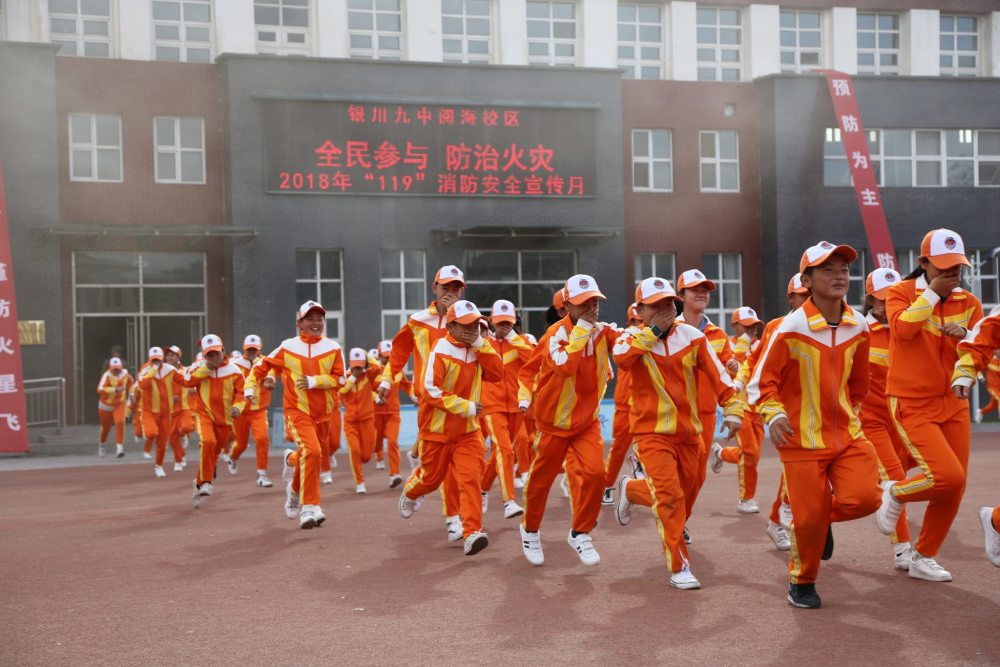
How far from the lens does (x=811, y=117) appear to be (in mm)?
33000

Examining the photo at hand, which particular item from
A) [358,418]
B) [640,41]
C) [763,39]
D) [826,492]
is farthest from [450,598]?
[763,39]

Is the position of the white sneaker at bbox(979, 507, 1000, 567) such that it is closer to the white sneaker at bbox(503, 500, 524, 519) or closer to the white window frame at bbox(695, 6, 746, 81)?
the white sneaker at bbox(503, 500, 524, 519)

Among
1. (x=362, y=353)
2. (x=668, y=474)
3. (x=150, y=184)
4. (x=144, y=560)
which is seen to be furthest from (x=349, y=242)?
(x=668, y=474)

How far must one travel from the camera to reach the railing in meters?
26.8

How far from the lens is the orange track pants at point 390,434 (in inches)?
640

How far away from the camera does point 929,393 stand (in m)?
7.89

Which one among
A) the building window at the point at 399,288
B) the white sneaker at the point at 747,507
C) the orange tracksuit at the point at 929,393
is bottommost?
the white sneaker at the point at 747,507

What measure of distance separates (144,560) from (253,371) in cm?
286

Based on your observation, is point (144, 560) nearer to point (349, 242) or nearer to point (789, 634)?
point (789, 634)

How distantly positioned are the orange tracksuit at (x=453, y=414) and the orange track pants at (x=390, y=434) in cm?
591

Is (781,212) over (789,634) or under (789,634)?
over

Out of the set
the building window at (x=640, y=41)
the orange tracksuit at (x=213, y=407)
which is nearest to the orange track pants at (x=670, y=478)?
the orange tracksuit at (x=213, y=407)

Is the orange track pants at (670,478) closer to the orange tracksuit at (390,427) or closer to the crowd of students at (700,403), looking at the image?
the crowd of students at (700,403)

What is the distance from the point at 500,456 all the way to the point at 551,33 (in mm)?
23696
